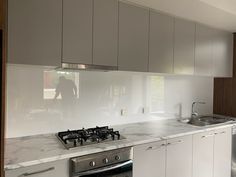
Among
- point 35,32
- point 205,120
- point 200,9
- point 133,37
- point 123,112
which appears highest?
point 200,9

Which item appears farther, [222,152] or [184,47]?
[222,152]

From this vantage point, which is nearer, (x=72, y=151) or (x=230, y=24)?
(x=72, y=151)

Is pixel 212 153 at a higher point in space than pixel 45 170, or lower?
lower

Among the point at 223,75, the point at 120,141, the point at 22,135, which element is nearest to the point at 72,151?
the point at 120,141

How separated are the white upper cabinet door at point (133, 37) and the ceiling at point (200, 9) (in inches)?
4.9

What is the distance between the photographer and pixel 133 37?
2275mm

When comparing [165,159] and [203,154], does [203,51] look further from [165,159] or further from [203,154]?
[165,159]

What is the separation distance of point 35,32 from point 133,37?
3.38ft

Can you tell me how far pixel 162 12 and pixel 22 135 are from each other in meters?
2.07

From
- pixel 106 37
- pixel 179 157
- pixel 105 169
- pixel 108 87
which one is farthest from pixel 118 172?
pixel 106 37

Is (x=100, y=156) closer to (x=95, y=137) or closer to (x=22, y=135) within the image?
(x=95, y=137)

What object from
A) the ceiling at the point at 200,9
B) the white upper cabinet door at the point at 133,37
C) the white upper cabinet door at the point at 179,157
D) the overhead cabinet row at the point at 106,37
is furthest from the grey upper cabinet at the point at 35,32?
the white upper cabinet door at the point at 179,157

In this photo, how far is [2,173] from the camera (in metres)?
1.32

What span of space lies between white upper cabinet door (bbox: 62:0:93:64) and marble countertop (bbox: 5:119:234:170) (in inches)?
30.3
